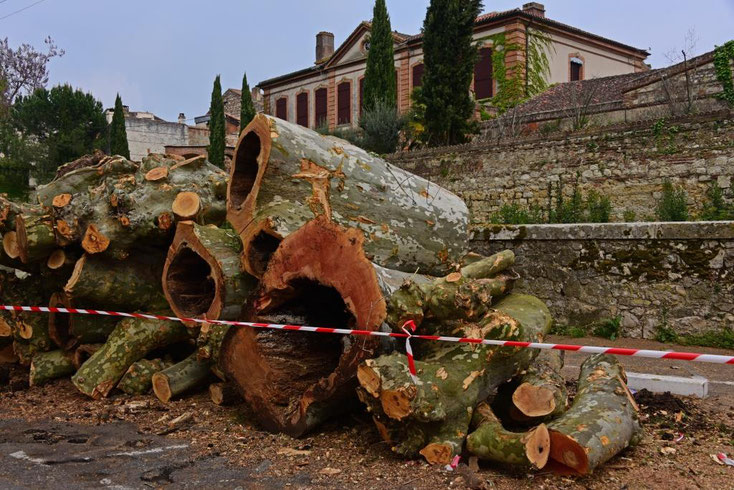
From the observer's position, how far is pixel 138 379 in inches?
208

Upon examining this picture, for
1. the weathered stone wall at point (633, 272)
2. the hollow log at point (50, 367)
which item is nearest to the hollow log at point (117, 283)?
the hollow log at point (50, 367)

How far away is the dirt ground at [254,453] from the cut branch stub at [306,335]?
0.20 meters

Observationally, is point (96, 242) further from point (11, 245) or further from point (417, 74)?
point (417, 74)

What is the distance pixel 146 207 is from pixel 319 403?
7.49ft

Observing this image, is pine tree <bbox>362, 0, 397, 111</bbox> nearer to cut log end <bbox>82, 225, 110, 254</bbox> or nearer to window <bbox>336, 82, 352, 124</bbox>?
window <bbox>336, 82, 352, 124</bbox>

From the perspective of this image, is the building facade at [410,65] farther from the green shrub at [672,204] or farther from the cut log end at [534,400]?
the cut log end at [534,400]

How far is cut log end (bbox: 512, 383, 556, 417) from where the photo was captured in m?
3.84

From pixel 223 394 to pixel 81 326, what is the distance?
1.50 meters

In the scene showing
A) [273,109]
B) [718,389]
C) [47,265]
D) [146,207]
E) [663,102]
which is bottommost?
[718,389]

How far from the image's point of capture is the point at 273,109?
36.8 meters

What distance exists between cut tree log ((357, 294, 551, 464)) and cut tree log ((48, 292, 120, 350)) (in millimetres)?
2910

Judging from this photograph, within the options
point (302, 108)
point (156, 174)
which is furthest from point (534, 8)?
point (156, 174)

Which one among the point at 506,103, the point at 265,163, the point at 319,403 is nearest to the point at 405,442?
the point at 319,403

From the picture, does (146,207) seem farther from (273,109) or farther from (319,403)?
(273,109)
